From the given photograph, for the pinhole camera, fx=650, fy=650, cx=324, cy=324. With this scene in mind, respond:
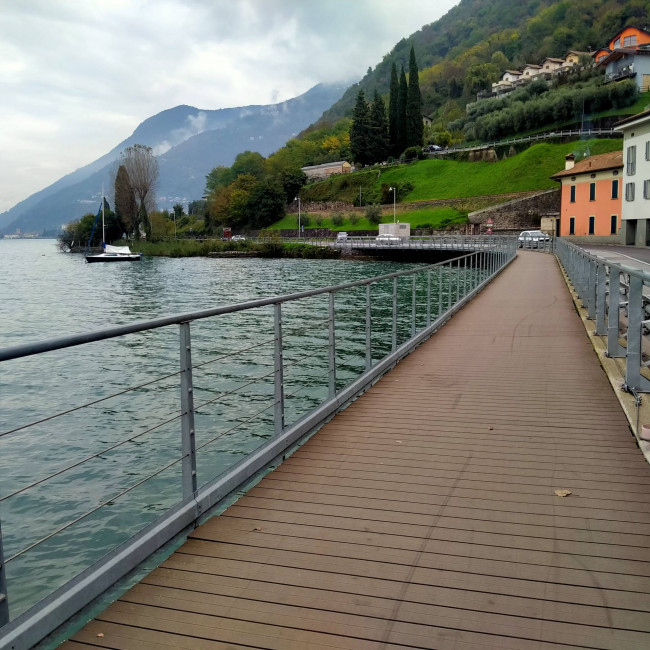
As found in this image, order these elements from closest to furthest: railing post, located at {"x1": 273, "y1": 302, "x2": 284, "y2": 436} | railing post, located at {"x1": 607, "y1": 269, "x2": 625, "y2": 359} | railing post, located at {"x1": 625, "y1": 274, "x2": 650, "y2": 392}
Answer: railing post, located at {"x1": 273, "y1": 302, "x2": 284, "y2": 436}, railing post, located at {"x1": 625, "y1": 274, "x2": 650, "y2": 392}, railing post, located at {"x1": 607, "y1": 269, "x2": 625, "y2": 359}

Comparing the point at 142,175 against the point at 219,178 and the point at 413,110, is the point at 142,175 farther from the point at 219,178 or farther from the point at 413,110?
the point at 219,178

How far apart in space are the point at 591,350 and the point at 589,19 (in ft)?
485

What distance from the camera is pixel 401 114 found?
336ft

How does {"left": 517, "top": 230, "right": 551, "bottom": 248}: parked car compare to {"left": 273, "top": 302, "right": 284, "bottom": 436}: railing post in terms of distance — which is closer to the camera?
{"left": 273, "top": 302, "right": 284, "bottom": 436}: railing post

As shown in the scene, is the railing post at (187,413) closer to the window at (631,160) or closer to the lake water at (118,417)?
the lake water at (118,417)

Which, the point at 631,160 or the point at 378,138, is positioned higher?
the point at 378,138

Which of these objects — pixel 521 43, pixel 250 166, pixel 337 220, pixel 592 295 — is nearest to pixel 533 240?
pixel 592 295

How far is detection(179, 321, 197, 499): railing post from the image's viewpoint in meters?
3.63

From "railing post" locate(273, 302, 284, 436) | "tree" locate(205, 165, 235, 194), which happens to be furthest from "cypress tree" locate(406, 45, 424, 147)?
"railing post" locate(273, 302, 284, 436)

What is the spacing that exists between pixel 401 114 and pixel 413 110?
10.7 feet

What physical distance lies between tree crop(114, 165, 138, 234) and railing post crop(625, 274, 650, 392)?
90079 mm

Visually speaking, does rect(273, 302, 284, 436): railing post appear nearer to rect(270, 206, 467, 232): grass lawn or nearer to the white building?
the white building

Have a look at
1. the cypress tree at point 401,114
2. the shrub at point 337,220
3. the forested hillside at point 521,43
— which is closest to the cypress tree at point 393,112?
the cypress tree at point 401,114

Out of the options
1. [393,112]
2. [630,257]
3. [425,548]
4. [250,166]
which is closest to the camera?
[425,548]
